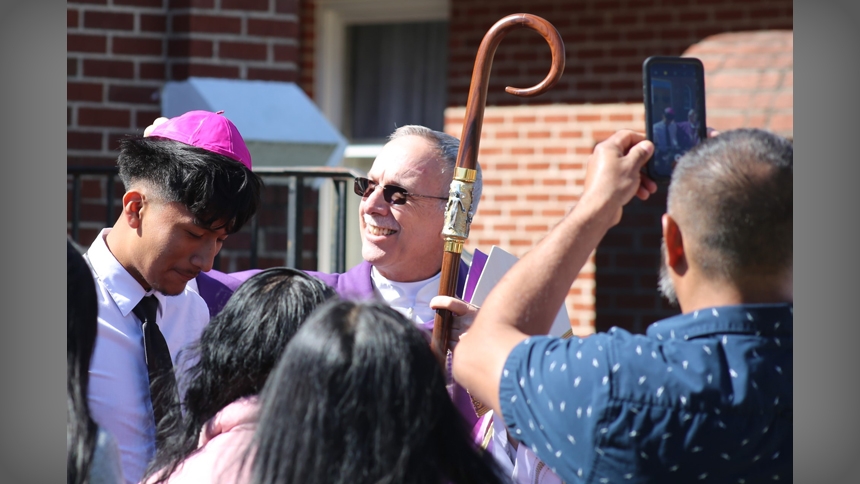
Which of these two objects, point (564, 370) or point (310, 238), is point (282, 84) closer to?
point (310, 238)

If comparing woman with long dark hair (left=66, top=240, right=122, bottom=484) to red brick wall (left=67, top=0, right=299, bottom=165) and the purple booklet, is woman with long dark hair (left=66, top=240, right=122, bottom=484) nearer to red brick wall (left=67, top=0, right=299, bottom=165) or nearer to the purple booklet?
the purple booklet

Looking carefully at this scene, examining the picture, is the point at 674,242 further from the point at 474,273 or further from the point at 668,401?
the point at 474,273

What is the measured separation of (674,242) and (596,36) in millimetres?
4806

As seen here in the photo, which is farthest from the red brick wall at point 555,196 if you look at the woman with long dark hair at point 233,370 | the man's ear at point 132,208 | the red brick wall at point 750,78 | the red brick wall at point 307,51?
the woman with long dark hair at point 233,370

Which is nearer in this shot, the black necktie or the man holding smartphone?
the man holding smartphone

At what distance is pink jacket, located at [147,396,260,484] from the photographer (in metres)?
1.61

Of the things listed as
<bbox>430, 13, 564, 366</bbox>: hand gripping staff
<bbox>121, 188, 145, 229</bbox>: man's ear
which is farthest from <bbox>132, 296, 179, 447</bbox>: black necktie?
<bbox>430, 13, 564, 366</bbox>: hand gripping staff

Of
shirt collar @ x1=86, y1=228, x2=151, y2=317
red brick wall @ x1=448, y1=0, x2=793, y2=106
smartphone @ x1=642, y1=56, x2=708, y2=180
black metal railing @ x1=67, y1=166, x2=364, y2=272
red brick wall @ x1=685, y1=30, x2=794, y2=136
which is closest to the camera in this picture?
smartphone @ x1=642, y1=56, x2=708, y2=180

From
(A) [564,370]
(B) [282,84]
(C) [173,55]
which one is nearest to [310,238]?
(B) [282,84]

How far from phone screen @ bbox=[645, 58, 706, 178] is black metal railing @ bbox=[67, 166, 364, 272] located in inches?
85.6

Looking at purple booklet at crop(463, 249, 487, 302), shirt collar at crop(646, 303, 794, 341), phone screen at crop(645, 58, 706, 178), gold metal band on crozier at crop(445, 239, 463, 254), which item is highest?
phone screen at crop(645, 58, 706, 178)

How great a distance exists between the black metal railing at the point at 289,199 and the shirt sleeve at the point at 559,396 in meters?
2.38

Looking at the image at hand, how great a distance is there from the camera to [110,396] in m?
2.25

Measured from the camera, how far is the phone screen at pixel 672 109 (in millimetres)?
1749
